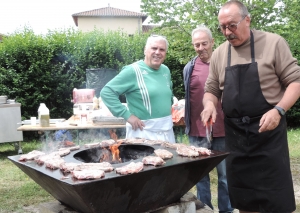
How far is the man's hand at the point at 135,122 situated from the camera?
3.09 meters

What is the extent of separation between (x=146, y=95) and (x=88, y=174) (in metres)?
1.32

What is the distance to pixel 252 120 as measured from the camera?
2.53 m

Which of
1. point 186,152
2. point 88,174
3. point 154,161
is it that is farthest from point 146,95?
point 88,174

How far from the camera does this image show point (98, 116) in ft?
17.9

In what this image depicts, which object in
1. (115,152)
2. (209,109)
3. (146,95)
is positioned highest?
(146,95)

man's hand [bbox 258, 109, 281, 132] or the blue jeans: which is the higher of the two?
man's hand [bbox 258, 109, 281, 132]

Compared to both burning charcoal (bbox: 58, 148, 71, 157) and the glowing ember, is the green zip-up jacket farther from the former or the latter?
burning charcoal (bbox: 58, 148, 71, 157)

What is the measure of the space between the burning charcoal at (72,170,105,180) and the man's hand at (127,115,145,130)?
1147mm

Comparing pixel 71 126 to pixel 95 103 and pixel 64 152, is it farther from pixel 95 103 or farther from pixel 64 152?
pixel 64 152

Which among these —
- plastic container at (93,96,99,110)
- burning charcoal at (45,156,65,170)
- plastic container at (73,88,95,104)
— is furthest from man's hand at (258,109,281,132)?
plastic container at (73,88,95,104)

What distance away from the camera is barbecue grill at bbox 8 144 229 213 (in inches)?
75.9

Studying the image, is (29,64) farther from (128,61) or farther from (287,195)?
(287,195)

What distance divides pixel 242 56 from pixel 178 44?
6.33 m

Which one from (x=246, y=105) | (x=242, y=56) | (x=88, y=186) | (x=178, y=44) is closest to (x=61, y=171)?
(x=88, y=186)
